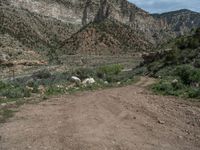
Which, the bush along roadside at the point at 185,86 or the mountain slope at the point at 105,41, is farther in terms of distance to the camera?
the mountain slope at the point at 105,41

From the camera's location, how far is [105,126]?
11.2m

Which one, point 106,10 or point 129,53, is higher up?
point 106,10

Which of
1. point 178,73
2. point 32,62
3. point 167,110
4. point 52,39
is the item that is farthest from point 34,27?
point 167,110

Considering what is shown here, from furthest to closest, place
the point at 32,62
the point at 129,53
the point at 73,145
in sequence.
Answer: the point at 129,53, the point at 32,62, the point at 73,145

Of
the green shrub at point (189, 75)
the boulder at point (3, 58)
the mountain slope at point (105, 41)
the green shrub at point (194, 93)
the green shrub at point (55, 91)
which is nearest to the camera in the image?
the green shrub at point (194, 93)

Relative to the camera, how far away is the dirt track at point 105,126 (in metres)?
9.50

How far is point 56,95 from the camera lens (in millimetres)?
18969

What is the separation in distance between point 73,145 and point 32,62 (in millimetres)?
62676

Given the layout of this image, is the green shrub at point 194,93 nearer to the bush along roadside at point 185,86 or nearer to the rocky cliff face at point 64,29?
the bush along roadside at point 185,86

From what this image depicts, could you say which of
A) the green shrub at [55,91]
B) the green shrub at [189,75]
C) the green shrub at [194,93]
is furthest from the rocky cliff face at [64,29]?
the green shrub at [194,93]

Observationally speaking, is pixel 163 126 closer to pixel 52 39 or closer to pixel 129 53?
pixel 129 53

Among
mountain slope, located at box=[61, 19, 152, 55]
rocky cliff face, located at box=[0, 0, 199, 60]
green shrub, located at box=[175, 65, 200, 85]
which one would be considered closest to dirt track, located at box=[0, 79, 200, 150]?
green shrub, located at box=[175, 65, 200, 85]

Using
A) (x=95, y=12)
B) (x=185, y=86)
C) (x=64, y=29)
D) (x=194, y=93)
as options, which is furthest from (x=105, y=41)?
(x=194, y=93)

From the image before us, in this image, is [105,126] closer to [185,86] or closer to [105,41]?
[185,86]
